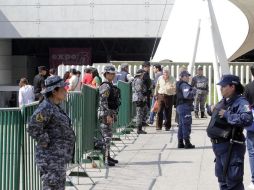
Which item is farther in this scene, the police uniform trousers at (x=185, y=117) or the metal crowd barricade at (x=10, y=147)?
the police uniform trousers at (x=185, y=117)

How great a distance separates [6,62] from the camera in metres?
46.5

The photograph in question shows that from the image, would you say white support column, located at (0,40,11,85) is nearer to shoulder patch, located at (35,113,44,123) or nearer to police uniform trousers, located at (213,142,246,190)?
police uniform trousers, located at (213,142,246,190)

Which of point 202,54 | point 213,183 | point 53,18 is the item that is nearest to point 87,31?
point 53,18

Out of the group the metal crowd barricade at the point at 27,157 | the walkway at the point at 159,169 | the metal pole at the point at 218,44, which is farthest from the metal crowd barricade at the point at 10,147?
the metal pole at the point at 218,44

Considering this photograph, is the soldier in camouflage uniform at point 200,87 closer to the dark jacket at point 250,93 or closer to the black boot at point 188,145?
the black boot at point 188,145

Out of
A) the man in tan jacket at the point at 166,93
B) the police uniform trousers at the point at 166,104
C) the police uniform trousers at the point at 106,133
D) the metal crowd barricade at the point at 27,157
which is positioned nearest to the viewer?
the metal crowd barricade at the point at 27,157

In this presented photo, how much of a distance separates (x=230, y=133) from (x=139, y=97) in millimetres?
8751

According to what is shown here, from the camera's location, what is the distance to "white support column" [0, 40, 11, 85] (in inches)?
1800

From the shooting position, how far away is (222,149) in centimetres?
723

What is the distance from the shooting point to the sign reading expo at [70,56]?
45.2m

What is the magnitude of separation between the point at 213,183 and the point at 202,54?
15.2 m

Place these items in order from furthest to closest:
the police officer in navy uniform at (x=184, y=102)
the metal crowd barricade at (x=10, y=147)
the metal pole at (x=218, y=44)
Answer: the metal pole at (x=218, y=44) < the police officer in navy uniform at (x=184, y=102) < the metal crowd barricade at (x=10, y=147)

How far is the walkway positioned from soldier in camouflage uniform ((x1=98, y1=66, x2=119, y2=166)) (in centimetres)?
64

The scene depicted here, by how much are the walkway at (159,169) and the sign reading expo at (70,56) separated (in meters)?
30.8
